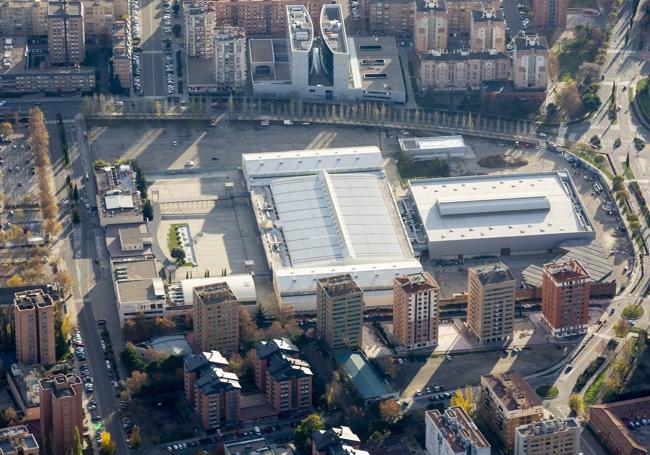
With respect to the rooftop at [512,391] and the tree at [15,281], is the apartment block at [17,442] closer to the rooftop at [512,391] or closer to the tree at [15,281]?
the tree at [15,281]

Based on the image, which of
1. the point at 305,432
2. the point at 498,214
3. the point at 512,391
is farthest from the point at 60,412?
the point at 498,214

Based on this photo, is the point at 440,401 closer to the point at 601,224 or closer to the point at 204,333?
the point at 204,333

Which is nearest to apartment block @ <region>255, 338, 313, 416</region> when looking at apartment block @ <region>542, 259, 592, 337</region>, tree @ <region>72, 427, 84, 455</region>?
tree @ <region>72, 427, 84, 455</region>

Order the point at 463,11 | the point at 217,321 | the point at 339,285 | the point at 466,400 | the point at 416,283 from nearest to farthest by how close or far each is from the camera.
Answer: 1. the point at 466,400
2. the point at 217,321
3. the point at 339,285
4. the point at 416,283
5. the point at 463,11

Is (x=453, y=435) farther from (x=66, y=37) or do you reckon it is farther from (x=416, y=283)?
(x=66, y=37)

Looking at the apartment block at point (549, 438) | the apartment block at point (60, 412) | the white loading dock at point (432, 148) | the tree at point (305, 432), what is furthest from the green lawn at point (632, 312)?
the apartment block at point (60, 412)

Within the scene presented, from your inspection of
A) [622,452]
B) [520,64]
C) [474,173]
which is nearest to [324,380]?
[622,452]
